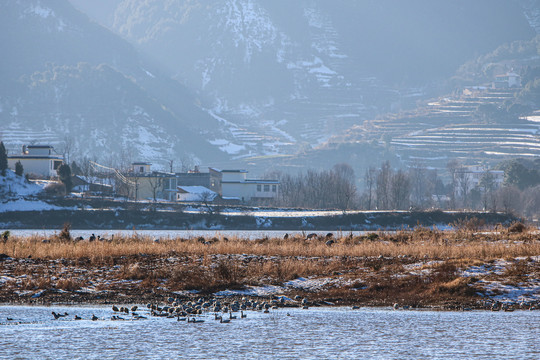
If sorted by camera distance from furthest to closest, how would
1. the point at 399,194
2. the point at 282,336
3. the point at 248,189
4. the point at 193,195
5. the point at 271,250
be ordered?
1. the point at 399,194
2. the point at 248,189
3. the point at 193,195
4. the point at 271,250
5. the point at 282,336

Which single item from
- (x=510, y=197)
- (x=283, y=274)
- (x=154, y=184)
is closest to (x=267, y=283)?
(x=283, y=274)

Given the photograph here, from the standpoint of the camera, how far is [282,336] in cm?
2542

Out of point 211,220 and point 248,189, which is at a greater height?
point 248,189

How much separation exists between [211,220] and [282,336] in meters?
103

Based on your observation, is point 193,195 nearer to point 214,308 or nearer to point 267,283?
point 267,283

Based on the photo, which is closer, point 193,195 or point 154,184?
point 193,195

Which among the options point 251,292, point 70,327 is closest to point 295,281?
point 251,292

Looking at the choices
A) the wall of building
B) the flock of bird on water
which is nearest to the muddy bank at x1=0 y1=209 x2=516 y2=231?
the wall of building

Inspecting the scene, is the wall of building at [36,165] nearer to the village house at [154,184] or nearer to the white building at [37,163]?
the white building at [37,163]

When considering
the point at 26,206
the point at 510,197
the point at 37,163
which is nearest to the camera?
the point at 26,206

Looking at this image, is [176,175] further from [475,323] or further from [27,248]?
[475,323]

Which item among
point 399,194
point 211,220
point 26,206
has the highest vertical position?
point 399,194

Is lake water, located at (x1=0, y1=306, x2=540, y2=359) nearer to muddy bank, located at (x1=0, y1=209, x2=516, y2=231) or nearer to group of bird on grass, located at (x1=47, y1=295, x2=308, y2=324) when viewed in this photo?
group of bird on grass, located at (x1=47, y1=295, x2=308, y2=324)

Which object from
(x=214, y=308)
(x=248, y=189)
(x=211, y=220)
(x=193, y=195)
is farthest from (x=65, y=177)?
(x=214, y=308)
